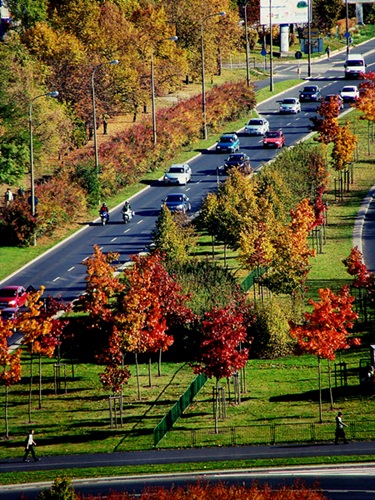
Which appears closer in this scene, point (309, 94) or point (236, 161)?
point (236, 161)

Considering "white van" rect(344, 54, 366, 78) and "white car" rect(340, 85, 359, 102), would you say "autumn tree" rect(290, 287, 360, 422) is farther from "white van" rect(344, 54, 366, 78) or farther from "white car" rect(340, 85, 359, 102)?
"white van" rect(344, 54, 366, 78)

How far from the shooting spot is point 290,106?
127 m

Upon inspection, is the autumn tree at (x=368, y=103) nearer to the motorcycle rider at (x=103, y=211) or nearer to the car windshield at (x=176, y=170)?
the car windshield at (x=176, y=170)

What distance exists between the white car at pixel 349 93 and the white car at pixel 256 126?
1265 centimetres

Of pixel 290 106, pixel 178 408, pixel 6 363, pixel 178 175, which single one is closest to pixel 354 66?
pixel 290 106

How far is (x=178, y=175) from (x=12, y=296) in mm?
32835

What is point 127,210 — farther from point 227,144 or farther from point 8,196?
point 227,144

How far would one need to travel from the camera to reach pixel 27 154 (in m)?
96.4

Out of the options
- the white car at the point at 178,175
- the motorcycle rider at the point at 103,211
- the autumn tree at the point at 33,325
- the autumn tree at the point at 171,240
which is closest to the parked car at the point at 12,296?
the autumn tree at the point at 171,240

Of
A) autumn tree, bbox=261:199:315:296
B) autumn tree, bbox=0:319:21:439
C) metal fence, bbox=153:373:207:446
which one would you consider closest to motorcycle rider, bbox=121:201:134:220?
autumn tree, bbox=261:199:315:296

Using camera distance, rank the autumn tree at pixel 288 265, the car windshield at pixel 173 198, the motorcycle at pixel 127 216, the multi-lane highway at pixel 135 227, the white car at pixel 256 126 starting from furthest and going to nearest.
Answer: the white car at pixel 256 126 → the car windshield at pixel 173 198 → the motorcycle at pixel 127 216 → the multi-lane highway at pixel 135 227 → the autumn tree at pixel 288 265

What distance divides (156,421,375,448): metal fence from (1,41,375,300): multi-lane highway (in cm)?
2124

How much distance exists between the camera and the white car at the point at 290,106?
127 meters

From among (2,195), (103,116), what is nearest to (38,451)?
(2,195)
